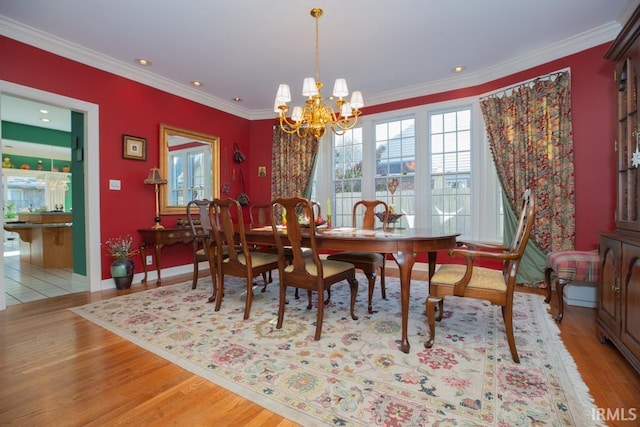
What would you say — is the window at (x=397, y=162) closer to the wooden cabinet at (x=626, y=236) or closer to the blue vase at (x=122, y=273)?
the wooden cabinet at (x=626, y=236)

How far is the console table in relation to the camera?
11.7 feet

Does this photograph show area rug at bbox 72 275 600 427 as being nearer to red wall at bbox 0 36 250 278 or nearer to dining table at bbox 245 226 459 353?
dining table at bbox 245 226 459 353

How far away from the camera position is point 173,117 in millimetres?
4137

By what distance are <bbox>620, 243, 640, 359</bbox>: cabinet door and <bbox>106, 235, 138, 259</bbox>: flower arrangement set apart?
14.5ft

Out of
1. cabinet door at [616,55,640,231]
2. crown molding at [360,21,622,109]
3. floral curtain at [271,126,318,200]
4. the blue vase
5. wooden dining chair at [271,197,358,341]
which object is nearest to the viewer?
cabinet door at [616,55,640,231]

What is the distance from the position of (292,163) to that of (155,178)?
7.02ft

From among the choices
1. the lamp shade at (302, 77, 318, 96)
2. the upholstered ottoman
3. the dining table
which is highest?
the lamp shade at (302, 77, 318, 96)

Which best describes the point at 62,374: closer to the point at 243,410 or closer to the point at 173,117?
the point at 243,410

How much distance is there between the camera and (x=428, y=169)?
13.8ft

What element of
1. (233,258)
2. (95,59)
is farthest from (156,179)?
(233,258)

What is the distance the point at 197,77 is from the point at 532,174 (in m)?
4.31

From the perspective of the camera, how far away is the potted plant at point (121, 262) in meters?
3.34

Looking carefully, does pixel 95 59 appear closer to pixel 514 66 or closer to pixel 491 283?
pixel 491 283

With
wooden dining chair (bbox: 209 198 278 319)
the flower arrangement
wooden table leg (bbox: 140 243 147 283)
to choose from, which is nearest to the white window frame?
wooden dining chair (bbox: 209 198 278 319)
